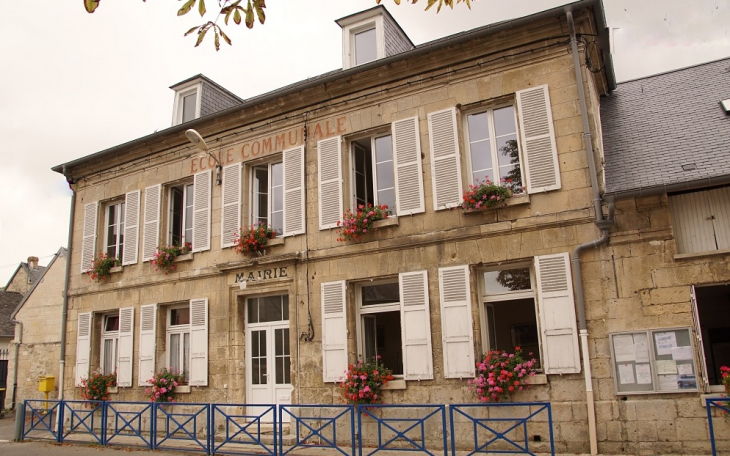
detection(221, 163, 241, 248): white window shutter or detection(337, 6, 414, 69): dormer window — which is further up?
detection(337, 6, 414, 69): dormer window

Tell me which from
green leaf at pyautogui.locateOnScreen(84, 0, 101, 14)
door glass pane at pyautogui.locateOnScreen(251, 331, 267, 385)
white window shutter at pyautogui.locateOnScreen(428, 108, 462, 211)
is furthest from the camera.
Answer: door glass pane at pyautogui.locateOnScreen(251, 331, 267, 385)

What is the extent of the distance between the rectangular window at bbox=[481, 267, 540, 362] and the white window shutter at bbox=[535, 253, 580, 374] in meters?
0.30

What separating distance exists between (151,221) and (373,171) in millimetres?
4924

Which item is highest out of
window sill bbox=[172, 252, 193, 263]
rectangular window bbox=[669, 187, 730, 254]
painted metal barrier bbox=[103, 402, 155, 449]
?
window sill bbox=[172, 252, 193, 263]

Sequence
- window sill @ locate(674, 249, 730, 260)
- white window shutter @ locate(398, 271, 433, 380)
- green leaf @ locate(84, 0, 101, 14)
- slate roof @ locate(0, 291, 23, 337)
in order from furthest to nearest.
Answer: slate roof @ locate(0, 291, 23, 337) < white window shutter @ locate(398, 271, 433, 380) < window sill @ locate(674, 249, 730, 260) < green leaf @ locate(84, 0, 101, 14)

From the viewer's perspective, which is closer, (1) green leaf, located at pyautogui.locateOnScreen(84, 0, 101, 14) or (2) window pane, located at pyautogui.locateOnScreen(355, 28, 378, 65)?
(1) green leaf, located at pyautogui.locateOnScreen(84, 0, 101, 14)

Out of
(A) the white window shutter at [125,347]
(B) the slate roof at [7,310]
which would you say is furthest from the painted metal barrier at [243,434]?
(B) the slate roof at [7,310]

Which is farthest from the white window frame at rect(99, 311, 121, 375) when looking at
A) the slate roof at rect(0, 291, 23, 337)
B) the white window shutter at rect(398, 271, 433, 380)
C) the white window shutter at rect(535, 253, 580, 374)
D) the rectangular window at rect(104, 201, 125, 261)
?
the slate roof at rect(0, 291, 23, 337)

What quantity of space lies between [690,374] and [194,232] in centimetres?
827

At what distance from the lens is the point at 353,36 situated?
11.1m

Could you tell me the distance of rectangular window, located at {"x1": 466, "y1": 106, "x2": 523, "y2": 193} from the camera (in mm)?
8609

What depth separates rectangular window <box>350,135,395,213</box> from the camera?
9578 mm

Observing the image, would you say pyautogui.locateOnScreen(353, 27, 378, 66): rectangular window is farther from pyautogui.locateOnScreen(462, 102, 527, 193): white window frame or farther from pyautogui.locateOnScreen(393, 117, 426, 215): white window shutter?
Answer: pyautogui.locateOnScreen(462, 102, 527, 193): white window frame

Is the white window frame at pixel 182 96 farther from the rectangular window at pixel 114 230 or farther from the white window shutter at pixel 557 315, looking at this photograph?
the white window shutter at pixel 557 315
